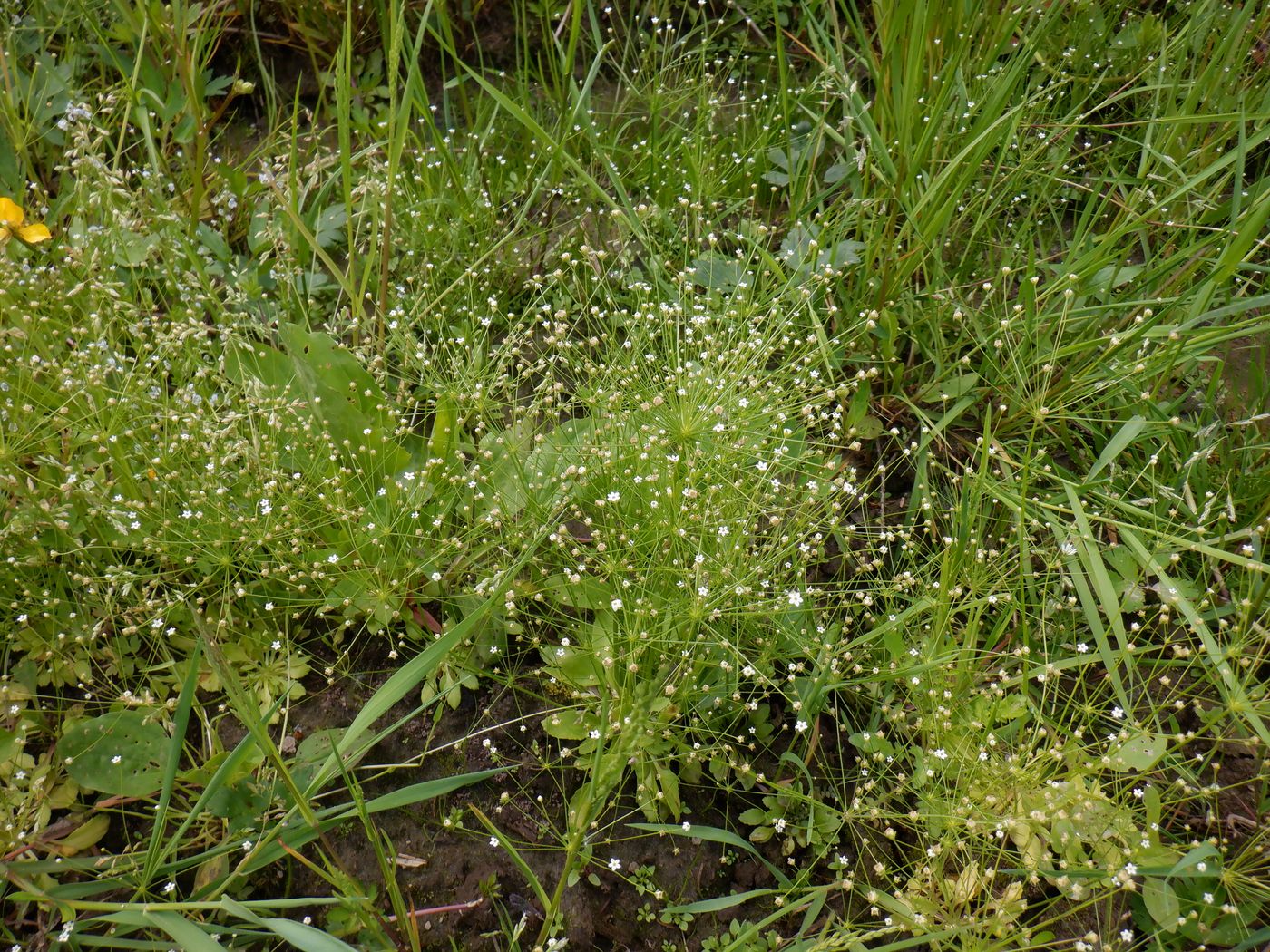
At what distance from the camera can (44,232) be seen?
100 inches

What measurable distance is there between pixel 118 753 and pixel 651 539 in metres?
1.38

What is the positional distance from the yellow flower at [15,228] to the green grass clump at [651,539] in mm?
24

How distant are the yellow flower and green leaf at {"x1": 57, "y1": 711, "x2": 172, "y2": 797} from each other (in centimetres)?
134

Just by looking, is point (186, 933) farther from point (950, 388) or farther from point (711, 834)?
point (950, 388)

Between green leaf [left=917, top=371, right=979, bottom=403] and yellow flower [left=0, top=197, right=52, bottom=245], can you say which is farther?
green leaf [left=917, top=371, right=979, bottom=403]

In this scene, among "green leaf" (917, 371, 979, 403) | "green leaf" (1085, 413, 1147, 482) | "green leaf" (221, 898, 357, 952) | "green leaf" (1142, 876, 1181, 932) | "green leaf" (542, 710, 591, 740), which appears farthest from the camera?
"green leaf" (917, 371, 979, 403)

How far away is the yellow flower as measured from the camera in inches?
97.6

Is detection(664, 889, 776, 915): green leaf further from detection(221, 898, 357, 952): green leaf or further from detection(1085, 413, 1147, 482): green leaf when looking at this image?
detection(1085, 413, 1147, 482): green leaf

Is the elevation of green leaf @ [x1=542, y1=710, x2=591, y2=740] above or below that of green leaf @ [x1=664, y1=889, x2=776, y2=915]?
above

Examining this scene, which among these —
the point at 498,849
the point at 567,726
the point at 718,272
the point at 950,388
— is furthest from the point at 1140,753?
the point at 718,272

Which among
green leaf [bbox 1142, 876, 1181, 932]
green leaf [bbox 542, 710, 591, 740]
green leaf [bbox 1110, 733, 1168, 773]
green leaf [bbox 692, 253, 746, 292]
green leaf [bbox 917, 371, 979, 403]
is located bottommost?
green leaf [bbox 1142, 876, 1181, 932]

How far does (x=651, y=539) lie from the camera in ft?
7.68

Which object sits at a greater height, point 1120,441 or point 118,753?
point 1120,441

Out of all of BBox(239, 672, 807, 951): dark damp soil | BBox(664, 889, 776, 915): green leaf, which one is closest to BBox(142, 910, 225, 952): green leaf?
BBox(239, 672, 807, 951): dark damp soil
